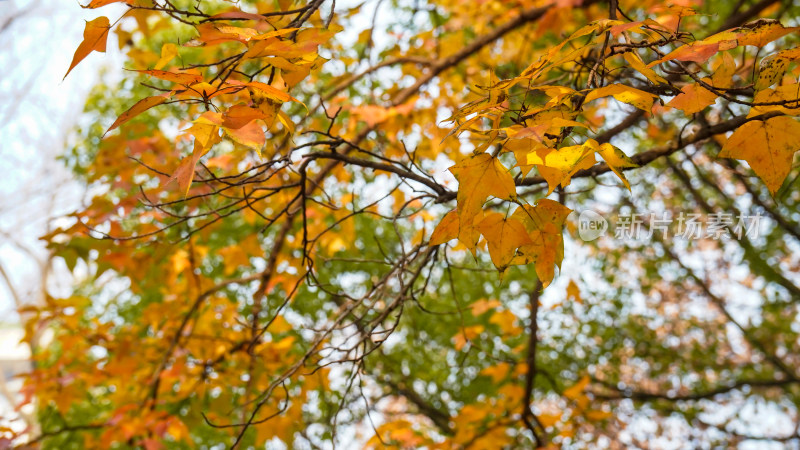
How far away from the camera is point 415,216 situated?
2912mm

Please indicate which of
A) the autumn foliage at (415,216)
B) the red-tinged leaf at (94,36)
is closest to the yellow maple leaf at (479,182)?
the autumn foliage at (415,216)

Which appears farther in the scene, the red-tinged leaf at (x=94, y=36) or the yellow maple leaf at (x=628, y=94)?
the red-tinged leaf at (x=94, y=36)

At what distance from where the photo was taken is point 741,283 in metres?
3.96

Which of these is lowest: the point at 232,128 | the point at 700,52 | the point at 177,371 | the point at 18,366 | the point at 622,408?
the point at 232,128

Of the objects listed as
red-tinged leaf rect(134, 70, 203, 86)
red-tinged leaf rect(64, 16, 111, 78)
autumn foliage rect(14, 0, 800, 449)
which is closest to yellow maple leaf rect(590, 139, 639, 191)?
autumn foliage rect(14, 0, 800, 449)

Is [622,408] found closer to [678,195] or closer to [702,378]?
[702,378]

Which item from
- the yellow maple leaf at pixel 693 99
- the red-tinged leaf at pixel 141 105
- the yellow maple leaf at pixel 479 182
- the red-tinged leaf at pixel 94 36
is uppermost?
the red-tinged leaf at pixel 94 36

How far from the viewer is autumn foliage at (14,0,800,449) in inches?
27.8

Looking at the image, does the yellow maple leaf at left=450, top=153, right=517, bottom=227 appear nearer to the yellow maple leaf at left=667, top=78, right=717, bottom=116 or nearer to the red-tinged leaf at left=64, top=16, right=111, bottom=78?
the yellow maple leaf at left=667, top=78, right=717, bottom=116

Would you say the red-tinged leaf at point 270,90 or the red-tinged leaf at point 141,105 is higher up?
the red-tinged leaf at point 270,90

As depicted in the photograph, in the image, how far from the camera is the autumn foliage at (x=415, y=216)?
0.71 metres

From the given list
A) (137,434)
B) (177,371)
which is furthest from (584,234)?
(137,434)

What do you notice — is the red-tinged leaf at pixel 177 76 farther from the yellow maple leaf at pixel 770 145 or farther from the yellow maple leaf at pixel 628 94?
the yellow maple leaf at pixel 770 145

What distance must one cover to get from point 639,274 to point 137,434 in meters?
3.04
